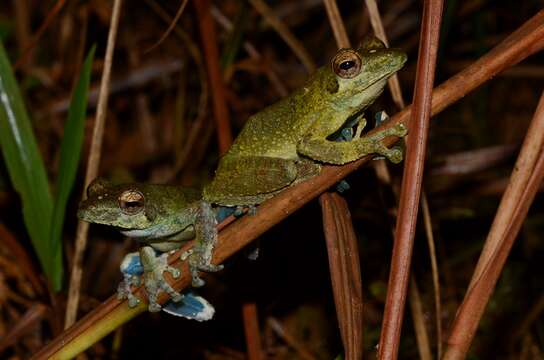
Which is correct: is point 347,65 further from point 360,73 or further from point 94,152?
point 94,152

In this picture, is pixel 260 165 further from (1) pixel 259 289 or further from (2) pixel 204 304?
(1) pixel 259 289

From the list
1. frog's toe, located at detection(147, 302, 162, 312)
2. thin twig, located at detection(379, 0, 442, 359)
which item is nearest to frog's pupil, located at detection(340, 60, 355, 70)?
thin twig, located at detection(379, 0, 442, 359)

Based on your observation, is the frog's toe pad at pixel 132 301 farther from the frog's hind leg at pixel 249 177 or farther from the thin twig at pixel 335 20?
the thin twig at pixel 335 20

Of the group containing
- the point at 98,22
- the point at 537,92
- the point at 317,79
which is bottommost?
the point at 317,79

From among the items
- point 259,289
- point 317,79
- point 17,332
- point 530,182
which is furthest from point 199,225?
point 259,289

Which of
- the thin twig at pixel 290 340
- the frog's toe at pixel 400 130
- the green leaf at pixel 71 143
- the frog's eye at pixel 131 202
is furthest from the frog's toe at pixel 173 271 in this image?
the thin twig at pixel 290 340

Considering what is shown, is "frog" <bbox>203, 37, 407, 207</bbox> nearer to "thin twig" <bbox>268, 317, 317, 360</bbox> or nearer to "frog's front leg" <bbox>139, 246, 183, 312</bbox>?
"frog's front leg" <bbox>139, 246, 183, 312</bbox>

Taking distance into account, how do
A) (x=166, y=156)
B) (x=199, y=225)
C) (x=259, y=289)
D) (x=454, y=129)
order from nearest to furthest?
(x=199, y=225) < (x=259, y=289) < (x=454, y=129) < (x=166, y=156)
